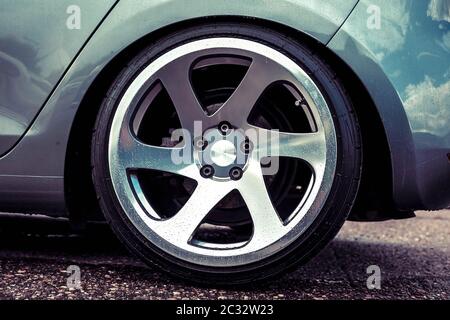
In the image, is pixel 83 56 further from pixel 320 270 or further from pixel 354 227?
pixel 354 227

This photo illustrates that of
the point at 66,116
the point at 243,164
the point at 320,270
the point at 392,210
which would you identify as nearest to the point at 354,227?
the point at 320,270

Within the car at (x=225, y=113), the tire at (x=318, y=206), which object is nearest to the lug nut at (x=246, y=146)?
the car at (x=225, y=113)

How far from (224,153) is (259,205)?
0.66 ft

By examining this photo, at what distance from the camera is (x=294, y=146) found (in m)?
1.87

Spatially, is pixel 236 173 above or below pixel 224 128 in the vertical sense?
below

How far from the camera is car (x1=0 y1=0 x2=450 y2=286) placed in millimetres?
1791

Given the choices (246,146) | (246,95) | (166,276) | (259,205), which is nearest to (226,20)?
(246,95)

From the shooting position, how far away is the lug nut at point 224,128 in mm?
1889

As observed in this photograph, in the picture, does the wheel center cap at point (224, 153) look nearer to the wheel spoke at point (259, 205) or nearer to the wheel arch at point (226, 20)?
Answer: the wheel spoke at point (259, 205)

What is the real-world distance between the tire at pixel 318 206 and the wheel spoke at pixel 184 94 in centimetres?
7

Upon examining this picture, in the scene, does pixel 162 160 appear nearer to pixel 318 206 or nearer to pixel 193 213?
pixel 193 213

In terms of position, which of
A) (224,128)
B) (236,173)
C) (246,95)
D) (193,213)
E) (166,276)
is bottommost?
(166,276)

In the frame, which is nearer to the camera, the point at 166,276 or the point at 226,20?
the point at 226,20

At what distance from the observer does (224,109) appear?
1.88 meters
